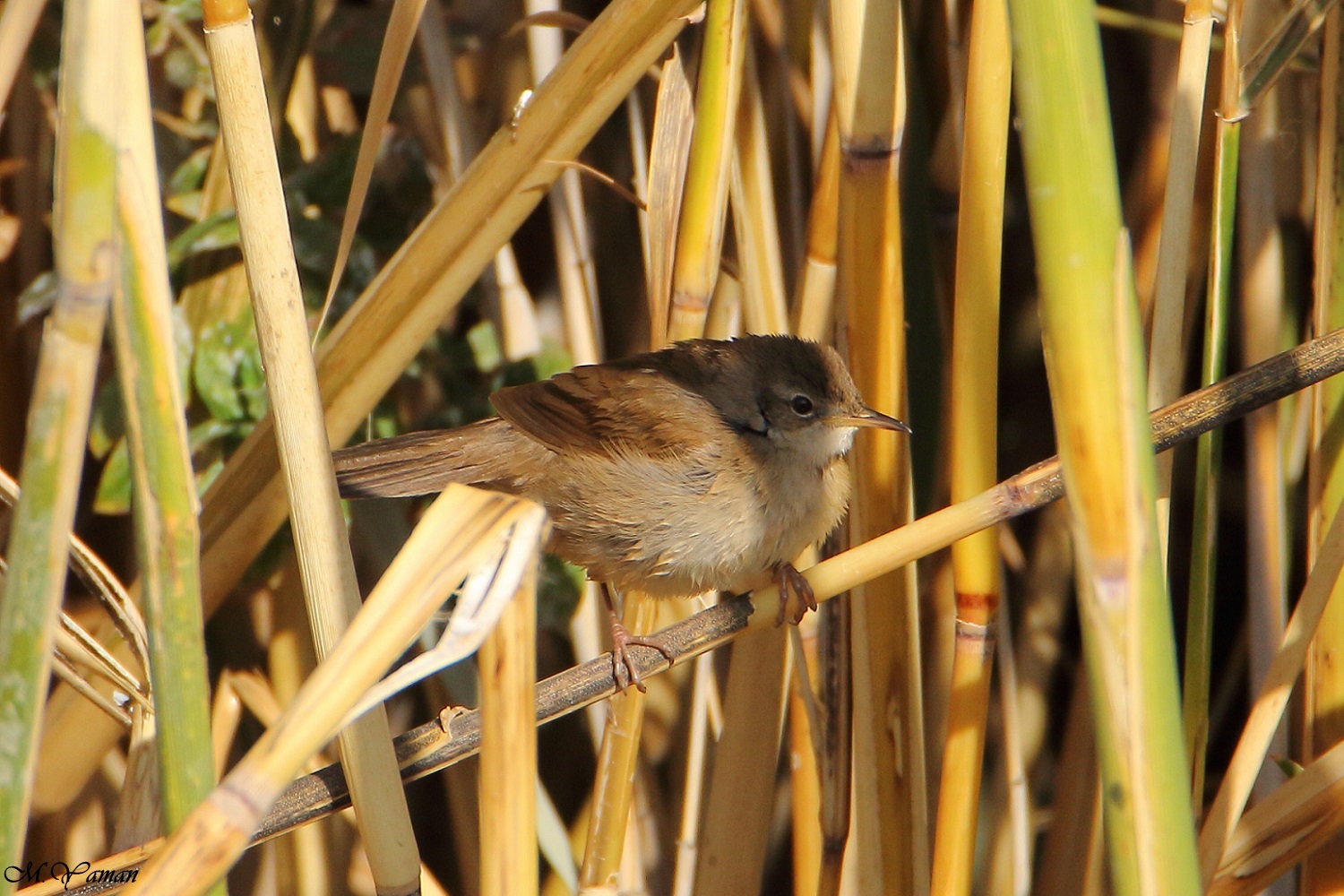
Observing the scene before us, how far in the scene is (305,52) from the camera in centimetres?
210

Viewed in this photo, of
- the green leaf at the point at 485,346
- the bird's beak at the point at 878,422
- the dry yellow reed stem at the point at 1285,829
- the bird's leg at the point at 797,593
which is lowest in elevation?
the dry yellow reed stem at the point at 1285,829

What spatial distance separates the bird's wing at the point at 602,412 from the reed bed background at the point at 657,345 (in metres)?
0.12

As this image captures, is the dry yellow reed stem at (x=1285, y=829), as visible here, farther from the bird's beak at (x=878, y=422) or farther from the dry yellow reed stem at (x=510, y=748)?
the dry yellow reed stem at (x=510, y=748)

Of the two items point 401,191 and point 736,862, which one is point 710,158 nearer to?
point 401,191

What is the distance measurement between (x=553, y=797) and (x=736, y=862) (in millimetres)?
691

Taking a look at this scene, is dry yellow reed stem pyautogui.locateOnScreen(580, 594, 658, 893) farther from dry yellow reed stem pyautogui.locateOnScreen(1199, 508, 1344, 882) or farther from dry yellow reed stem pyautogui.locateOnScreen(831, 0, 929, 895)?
dry yellow reed stem pyautogui.locateOnScreen(1199, 508, 1344, 882)

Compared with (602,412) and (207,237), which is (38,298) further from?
(602,412)

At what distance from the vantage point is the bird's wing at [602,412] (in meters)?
1.95

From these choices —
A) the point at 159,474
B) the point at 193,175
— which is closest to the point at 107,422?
the point at 193,175

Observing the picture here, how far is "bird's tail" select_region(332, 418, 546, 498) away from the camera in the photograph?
1859 millimetres

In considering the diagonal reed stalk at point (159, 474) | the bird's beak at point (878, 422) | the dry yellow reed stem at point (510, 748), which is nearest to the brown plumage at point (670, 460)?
the bird's beak at point (878, 422)

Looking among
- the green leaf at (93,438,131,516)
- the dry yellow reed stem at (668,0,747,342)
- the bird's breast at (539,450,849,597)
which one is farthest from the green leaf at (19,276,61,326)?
the dry yellow reed stem at (668,0,747,342)

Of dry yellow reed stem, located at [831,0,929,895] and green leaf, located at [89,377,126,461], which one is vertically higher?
green leaf, located at [89,377,126,461]

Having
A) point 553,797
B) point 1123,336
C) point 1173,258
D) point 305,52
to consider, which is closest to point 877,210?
point 1173,258
